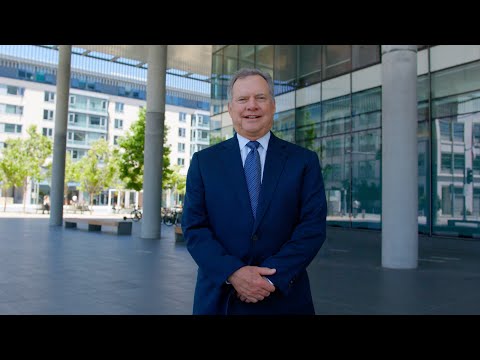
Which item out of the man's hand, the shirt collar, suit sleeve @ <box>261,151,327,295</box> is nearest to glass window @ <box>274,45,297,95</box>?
the shirt collar

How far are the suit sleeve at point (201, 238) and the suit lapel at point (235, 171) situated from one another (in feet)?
0.47

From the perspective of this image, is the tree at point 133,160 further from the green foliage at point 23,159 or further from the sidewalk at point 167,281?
the sidewalk at point 167,281

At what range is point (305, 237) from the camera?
2.15 metres

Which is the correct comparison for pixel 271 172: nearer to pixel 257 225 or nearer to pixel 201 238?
pixel 257 225

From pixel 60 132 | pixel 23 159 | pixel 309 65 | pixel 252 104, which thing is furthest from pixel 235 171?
pixel 23 159

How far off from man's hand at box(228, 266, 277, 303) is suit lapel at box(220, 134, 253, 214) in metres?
0.28

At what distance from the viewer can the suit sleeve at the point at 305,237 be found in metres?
2.08

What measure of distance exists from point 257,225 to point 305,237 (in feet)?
0.78

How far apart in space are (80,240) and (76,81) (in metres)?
61.9

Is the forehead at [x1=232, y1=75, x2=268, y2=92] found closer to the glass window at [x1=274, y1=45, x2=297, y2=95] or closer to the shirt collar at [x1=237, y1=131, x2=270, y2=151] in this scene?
→ the shirt collar at [x1=237, y1=131, x2=270, y2=151]

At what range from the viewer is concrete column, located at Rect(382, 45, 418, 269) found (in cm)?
982
